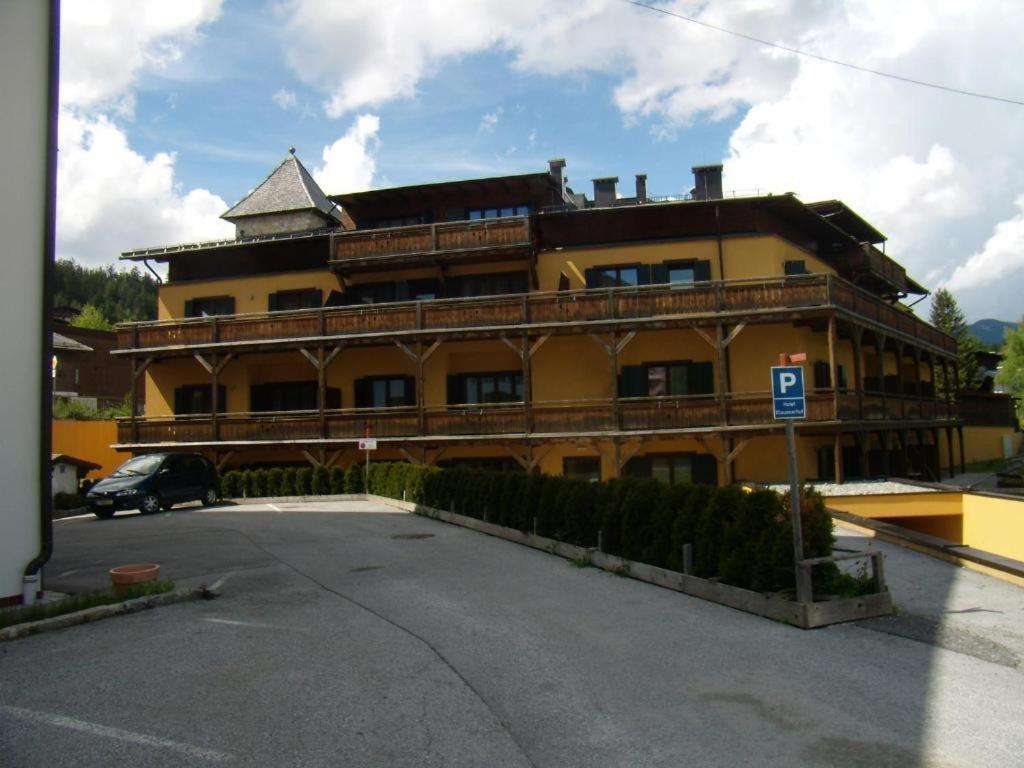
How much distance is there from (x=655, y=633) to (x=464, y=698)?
2839 mm

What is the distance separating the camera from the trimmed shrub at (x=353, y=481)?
2609 cm

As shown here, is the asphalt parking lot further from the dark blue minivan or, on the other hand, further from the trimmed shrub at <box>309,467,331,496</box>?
the trimmed shrub at <box>309,467,331,496</box>

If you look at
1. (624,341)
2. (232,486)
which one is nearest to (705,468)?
(624,341)

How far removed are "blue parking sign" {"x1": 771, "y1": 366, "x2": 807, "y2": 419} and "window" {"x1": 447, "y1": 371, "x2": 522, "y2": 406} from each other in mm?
19780

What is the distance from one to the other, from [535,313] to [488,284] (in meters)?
3.40

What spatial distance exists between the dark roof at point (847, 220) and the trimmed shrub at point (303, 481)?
19764mm

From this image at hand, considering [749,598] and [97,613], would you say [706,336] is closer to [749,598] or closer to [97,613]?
[749,598]

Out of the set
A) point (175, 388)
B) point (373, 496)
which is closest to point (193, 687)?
point (373, 496)

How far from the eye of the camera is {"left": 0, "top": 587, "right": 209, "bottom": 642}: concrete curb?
802 centimetres

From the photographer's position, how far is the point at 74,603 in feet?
29.2

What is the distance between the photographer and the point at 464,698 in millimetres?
6082

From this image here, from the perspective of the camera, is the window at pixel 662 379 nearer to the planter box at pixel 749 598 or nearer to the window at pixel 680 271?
the window at pixel 680 271

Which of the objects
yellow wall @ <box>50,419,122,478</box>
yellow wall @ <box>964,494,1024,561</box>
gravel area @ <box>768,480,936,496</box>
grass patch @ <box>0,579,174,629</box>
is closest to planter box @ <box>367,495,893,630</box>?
A: grass patch @ <box>0,579,174,629</box>

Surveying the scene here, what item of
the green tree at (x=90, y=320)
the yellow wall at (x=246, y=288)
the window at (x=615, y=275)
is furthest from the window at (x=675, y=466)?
the green tree at (x=90, y=320)
